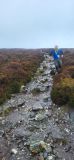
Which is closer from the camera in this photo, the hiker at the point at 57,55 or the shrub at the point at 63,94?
the shrub at the point at 63,94

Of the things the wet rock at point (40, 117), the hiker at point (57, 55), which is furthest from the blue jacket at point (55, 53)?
the wet rock at point (40, 117)

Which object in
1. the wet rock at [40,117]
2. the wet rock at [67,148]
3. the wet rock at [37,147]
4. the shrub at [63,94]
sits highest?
the shrub at [63,94]

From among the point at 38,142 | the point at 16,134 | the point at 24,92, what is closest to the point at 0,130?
the point at 16,134

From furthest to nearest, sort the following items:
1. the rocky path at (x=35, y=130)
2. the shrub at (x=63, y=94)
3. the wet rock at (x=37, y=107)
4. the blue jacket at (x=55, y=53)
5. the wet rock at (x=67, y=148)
A: the blue jacket at (x=55, y=53) < the shrub at (x=63, y=94) < the wet rock at (x=37, y=107) < the wet rock at (x=67, y=148) < the rocky path at (x=35, y=130)

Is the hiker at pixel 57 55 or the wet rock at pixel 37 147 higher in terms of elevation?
the hiker at pixel 57 55

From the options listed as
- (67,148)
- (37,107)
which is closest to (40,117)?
(37,107)

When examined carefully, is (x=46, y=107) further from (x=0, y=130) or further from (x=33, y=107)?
(x=0, y=130)

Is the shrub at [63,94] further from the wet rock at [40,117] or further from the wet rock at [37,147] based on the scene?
the wet rock at [37,147]

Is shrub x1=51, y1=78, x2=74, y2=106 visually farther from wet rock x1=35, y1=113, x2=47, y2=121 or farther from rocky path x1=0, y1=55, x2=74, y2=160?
wet rock x1=35, y1=113, x2=47, y2=121
